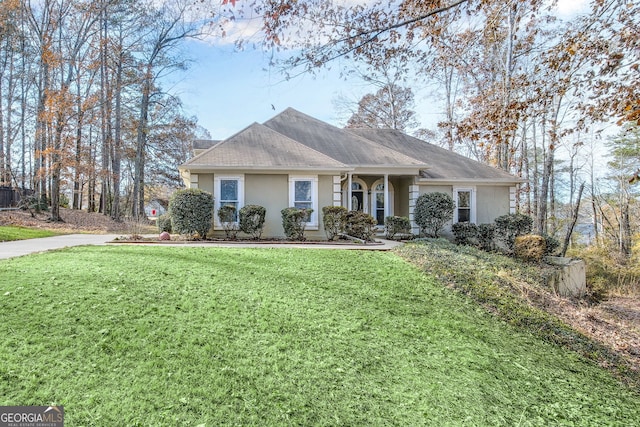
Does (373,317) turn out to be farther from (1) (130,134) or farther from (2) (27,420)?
(1) (130,134)

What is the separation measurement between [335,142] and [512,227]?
315 inches

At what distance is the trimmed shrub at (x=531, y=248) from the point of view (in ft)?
33.6

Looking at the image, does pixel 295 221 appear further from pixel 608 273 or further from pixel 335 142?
pixel 608 273

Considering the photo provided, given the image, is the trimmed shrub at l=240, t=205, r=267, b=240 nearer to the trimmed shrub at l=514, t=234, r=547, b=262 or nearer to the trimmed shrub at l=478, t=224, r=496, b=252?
the trimmed shrub at l=478, t=224, r=496, b=252

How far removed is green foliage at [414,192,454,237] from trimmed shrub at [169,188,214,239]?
26.3ft

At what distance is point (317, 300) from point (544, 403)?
289cm

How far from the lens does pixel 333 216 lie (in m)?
11.1

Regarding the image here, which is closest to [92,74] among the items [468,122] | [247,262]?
[247,262]

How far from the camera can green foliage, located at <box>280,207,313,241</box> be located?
10.8 meters

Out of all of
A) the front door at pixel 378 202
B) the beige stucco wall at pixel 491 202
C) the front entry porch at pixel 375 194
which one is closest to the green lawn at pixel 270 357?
the front entry porch at pixel 375 194

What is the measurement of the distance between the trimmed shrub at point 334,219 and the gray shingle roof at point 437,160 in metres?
4.56

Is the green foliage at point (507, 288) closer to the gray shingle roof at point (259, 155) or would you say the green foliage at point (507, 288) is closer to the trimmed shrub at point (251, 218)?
the trimmed shrub at point (251, 218)

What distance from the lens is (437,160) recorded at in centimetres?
1549

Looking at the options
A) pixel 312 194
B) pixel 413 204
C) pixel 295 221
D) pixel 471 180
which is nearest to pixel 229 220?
pixel 295 221
